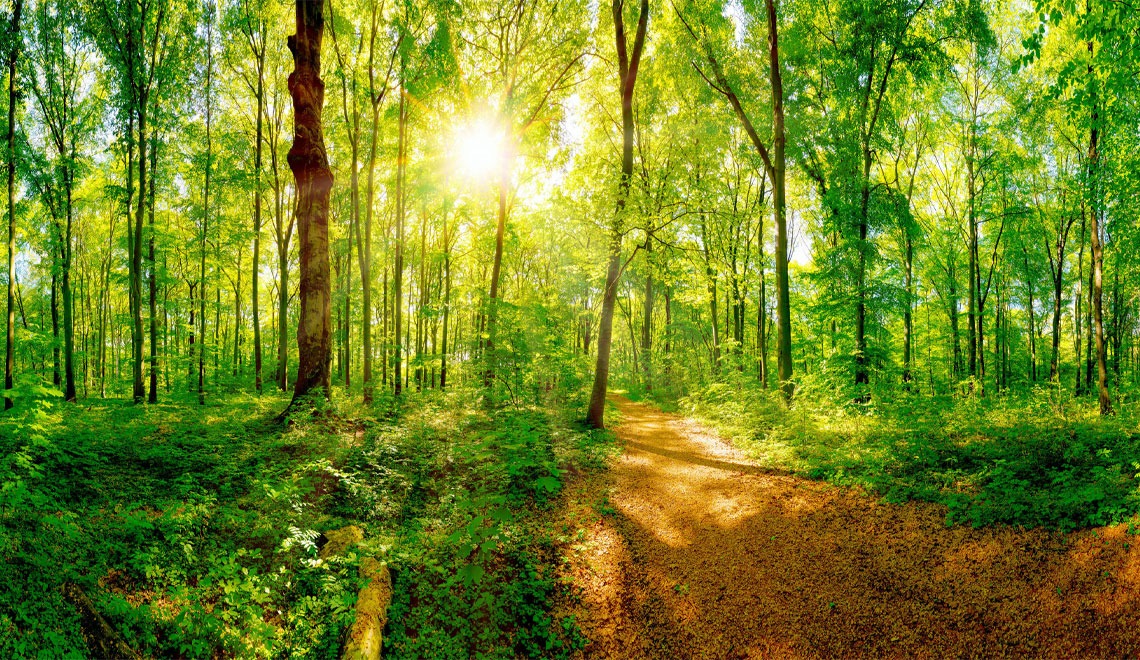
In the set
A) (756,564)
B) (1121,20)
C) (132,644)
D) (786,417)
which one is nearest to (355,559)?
(132,644)

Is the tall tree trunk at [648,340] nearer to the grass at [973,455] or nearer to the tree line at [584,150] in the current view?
the tree line at [584,150]

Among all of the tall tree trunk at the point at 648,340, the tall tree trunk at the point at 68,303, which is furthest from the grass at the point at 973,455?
the tall tree trunk at the point at 68,303

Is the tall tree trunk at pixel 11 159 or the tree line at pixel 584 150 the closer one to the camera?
the tall tree trunk at pixel 11 159

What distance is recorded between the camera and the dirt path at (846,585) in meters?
3.61

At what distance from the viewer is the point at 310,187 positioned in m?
8.27

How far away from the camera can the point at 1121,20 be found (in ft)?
19.1

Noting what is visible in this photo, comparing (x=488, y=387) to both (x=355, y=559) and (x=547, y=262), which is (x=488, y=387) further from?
(x=547, y=262)

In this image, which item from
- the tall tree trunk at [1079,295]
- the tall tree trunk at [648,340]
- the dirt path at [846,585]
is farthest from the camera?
the tall tree trunk at [648,340]

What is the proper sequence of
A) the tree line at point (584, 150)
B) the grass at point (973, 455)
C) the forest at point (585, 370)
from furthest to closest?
the tree line at point (584, 150) < the grass at point (973, 455) < the forest at point (585, 370)

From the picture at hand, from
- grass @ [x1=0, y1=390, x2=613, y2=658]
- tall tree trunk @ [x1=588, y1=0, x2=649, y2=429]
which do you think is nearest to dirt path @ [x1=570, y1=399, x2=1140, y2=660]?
grass @ [x1=0, y1=390, x2=613, y2=658]

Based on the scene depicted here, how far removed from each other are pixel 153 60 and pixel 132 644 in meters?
15.0

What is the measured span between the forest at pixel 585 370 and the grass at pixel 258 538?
0.04 metres

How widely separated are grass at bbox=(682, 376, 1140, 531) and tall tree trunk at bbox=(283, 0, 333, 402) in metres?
9.04

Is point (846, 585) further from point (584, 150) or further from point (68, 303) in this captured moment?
point (68, 303)
